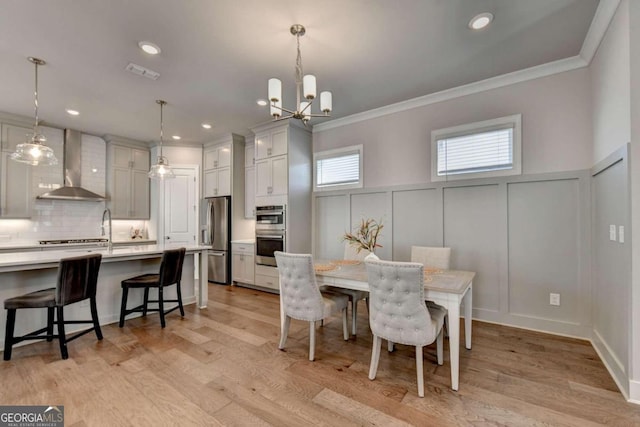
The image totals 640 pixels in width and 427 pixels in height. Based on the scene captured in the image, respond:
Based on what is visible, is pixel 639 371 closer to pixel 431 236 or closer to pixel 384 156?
pixel 431 236

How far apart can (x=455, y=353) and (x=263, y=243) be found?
3517 mm

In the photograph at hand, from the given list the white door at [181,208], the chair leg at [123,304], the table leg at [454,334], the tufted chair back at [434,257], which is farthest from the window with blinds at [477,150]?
the white door at [181,208]

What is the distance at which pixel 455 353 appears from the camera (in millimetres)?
2004

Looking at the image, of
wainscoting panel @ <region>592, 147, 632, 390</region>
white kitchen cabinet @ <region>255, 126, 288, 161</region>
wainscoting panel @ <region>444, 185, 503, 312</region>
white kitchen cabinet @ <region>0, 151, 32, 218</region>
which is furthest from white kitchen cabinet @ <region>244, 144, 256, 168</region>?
wainscoting panel @ <region>592, 147, 632, 390</region>

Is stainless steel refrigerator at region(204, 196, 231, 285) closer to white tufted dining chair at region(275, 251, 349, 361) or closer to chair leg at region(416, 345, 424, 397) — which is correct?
white tufted dining chair at region(275, 251, 349, 361)

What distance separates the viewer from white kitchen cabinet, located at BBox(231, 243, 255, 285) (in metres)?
5.10

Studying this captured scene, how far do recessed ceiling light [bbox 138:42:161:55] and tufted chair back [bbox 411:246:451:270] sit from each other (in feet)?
10.8

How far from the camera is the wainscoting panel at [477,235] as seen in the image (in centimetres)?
333

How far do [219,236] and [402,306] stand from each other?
14.1 ft

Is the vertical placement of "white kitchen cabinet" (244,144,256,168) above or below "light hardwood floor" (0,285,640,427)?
above

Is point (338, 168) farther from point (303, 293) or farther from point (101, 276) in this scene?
point (101, 276)

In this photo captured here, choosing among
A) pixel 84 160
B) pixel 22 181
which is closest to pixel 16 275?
pixel 22 181

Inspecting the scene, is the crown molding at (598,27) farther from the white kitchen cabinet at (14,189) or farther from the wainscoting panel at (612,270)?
the white kitchen cabinet at (14,189)

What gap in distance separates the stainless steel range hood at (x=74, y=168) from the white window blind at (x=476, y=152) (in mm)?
5746
